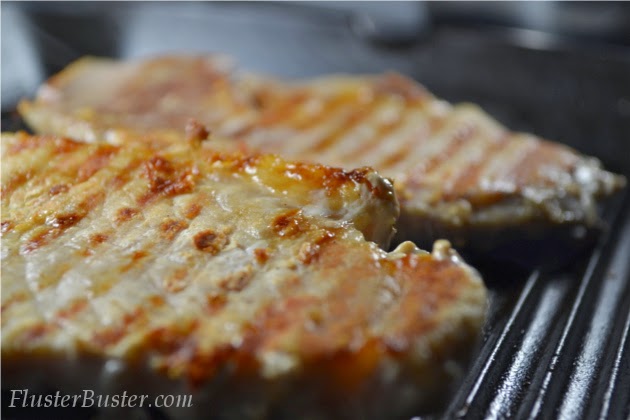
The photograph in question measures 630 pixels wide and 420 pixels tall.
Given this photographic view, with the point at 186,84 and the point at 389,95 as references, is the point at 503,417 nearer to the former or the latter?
the point at 389,95

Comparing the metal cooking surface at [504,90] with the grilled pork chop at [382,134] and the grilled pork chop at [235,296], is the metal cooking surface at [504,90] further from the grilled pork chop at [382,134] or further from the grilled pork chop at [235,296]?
the grilled pork chop at [235,296]

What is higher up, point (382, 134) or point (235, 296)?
point (382, 134)

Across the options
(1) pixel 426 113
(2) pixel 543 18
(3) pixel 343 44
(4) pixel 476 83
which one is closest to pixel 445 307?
(1) pixel 426 113

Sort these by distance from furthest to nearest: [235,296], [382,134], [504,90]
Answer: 1. [504,90]
2. [382,134]
3. [235,296]

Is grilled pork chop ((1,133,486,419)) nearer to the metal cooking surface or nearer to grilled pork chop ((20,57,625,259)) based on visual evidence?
the metal cooking surface

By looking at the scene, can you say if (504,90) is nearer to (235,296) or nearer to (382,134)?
(382,134)

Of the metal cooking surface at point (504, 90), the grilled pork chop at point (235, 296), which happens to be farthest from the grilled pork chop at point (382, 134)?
the grilled pork chop at point (235, 296)

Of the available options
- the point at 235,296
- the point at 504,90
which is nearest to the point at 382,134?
the point at 504,90

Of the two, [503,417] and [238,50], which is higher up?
[238,50]

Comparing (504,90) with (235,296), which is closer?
(235,296)
